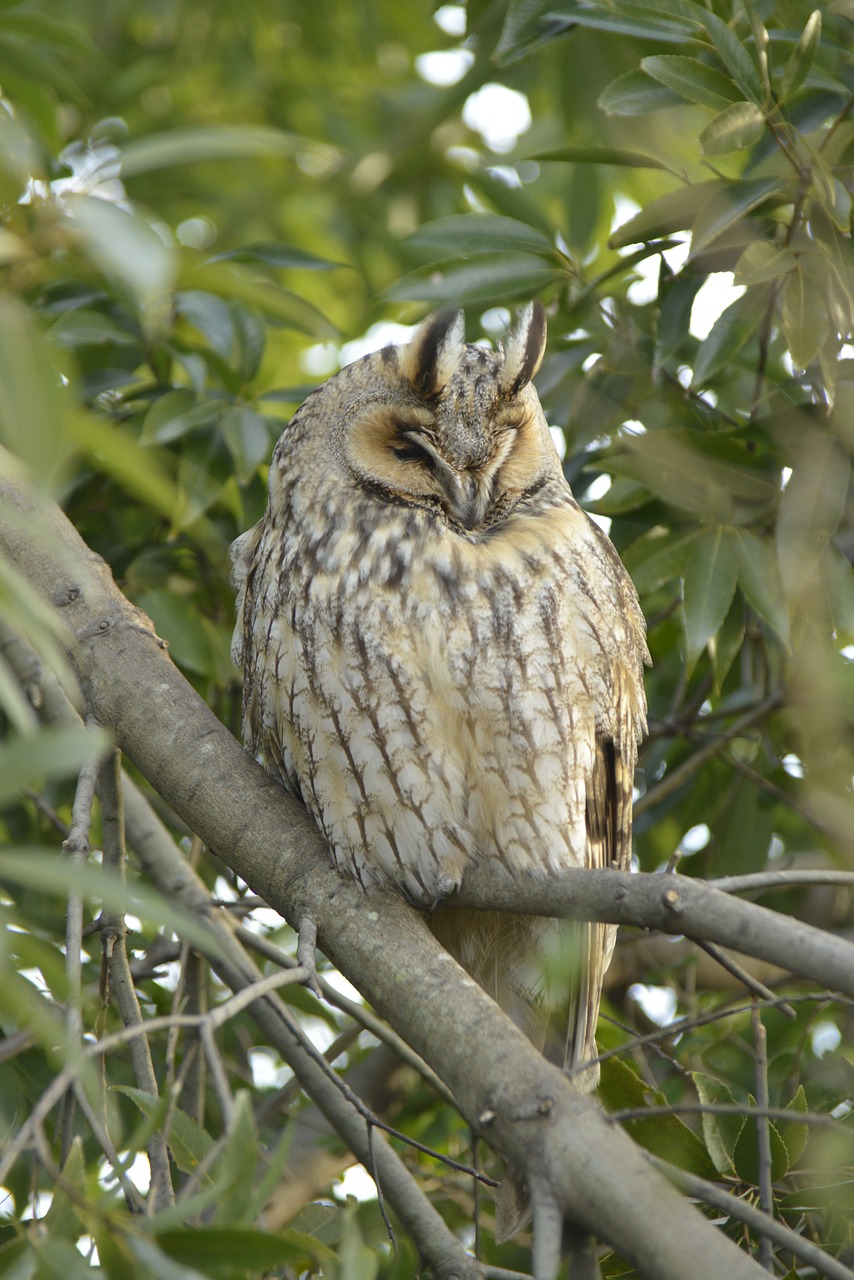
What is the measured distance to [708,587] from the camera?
2.04 m

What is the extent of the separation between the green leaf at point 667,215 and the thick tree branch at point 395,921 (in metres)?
0.99

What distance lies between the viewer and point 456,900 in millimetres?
1826

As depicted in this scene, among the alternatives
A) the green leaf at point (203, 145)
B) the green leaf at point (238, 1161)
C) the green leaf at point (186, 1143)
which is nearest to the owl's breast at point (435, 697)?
the green leaf at point (186, 1143)

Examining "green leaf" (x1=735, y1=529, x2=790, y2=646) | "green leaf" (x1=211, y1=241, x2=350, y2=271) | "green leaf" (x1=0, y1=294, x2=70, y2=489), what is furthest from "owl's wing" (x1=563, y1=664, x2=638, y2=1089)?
"green leaf" (x1=0, y1=294, x2=70, y2=489)

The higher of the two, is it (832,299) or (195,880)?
(832,299)

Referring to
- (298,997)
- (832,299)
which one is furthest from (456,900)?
(832,299)

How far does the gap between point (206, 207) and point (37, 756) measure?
3.61m

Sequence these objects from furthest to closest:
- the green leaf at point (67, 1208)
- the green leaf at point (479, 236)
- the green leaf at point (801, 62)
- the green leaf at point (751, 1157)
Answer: the green leaf at point (479, 236) < the green leaf at point (801, 62) < the green leaf at point (751, 1157) < the green leaf at point (67, 1208)

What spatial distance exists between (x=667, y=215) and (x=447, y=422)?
1.61 ft

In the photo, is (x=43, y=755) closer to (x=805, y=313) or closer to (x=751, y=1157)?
(x=751, y=1157)

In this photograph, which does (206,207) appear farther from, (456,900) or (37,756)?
(37,756)

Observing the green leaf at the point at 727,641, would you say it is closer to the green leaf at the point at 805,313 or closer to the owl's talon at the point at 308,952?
the green leaf at the point at 805,313

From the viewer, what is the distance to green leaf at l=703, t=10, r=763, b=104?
73.4 inches

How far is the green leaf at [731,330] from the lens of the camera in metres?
2.08
